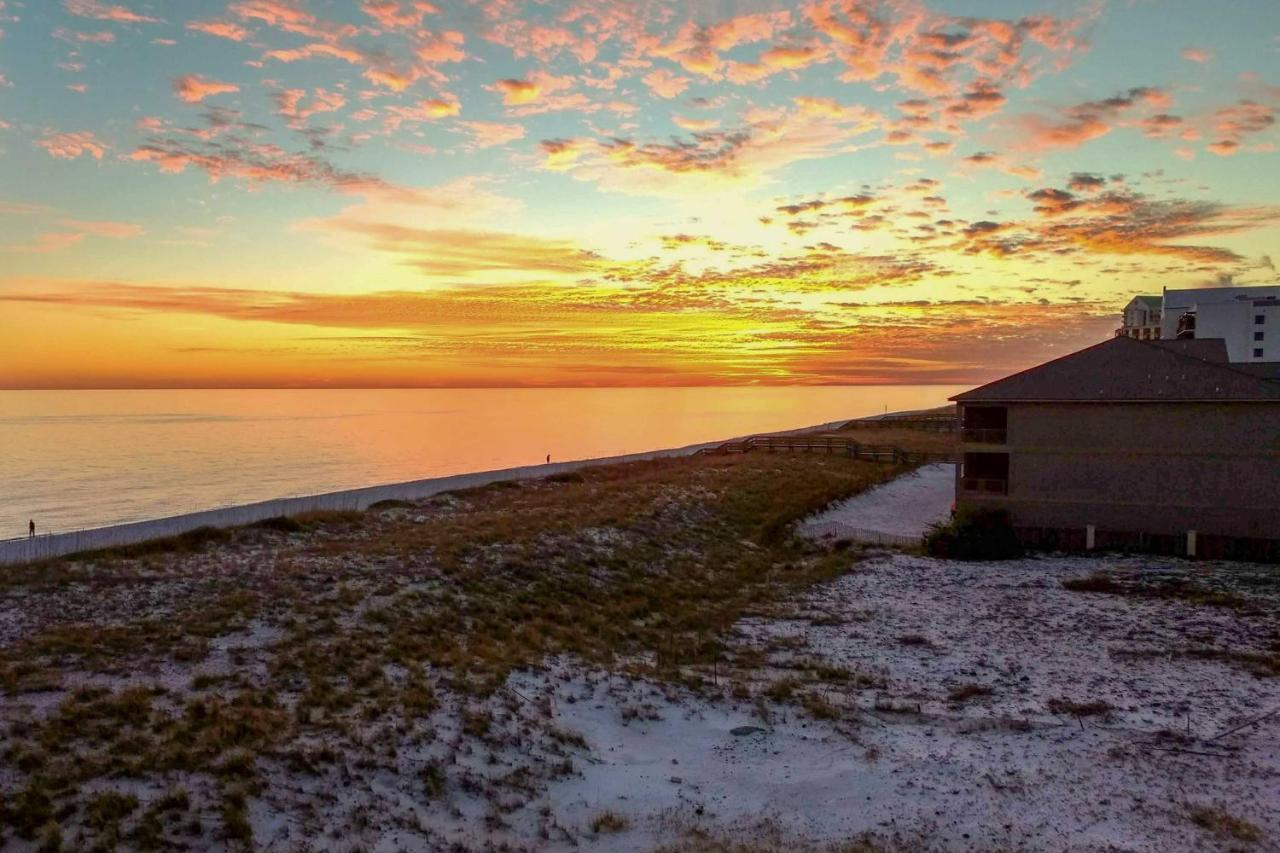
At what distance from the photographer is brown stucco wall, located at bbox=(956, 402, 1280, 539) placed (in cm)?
2878

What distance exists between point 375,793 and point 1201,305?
106236 mm

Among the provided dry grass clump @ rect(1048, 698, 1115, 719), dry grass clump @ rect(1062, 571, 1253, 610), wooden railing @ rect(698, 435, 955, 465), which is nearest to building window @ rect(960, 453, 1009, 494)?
dry grass clump @ rect(1062, 571, 1253, 610)

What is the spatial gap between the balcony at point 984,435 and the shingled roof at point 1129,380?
58.5 inches

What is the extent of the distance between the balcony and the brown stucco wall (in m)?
0.47

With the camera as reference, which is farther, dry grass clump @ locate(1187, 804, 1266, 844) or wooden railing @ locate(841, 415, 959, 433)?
wooden railing @ locate(841, 415, 959, 433)

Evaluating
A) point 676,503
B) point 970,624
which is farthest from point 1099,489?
point 676,503

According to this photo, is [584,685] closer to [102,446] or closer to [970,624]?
[970,624]

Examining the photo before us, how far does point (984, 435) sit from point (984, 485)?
86.1 inches

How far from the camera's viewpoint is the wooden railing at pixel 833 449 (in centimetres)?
6169

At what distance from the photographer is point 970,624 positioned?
70.5 feet

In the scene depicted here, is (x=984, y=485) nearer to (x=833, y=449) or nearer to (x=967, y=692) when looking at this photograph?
(x=967, y=692)

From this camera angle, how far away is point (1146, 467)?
1197 inches

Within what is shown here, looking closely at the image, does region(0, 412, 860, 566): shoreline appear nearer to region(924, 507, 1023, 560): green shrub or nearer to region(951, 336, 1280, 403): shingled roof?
region(924, 507, 1023, 560): green shrub

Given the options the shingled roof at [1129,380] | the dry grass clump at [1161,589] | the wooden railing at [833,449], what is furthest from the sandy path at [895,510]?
the dry grass clump at [1161,589]
